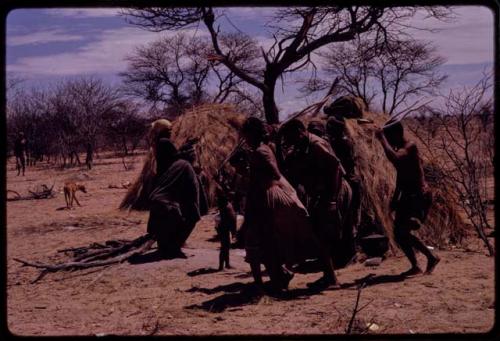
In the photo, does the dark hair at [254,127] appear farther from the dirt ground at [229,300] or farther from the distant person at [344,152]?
the distant person at [344,152]

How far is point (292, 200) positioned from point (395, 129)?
5.67 feet

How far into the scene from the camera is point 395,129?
277 inches

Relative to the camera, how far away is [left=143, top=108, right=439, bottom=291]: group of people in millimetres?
6172

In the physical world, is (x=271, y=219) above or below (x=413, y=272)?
above

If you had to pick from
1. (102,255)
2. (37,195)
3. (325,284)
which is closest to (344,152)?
(325,284)

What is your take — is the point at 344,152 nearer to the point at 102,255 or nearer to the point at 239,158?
the point at 239,158

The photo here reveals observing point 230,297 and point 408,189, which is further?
point 408,189

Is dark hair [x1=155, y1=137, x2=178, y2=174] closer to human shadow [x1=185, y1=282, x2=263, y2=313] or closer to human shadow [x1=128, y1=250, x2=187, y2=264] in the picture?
human shadow [x1=128, y1=250, x2=187, y2=264]

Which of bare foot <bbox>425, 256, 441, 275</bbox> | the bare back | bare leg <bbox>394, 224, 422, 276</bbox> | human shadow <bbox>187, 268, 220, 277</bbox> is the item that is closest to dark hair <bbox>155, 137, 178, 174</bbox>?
human shadow <bbox>187, 268, 220, 277</bbox>

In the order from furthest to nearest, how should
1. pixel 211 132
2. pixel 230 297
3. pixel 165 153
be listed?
pixel 211 132 < pixel 165 153 < pixel 230 297

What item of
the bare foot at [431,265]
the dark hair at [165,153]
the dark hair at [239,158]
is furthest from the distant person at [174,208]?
the bare foot at [431,265]

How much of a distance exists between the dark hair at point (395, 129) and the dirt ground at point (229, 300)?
5.46ft

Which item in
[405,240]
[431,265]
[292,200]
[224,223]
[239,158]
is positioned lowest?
[431,265]
